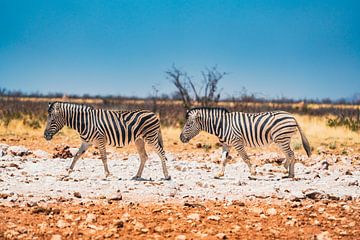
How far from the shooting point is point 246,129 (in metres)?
13.1

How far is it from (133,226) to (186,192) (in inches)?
116

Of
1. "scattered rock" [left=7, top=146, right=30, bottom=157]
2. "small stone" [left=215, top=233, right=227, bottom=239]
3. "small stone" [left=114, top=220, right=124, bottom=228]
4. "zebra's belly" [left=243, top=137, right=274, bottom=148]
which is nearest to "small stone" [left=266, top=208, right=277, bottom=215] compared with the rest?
"small stone" [left=215, top=233, right=227, bottom=239]

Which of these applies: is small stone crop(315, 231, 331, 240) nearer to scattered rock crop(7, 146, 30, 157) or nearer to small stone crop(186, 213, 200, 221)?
small stone crop(186, 213, 200, 221)

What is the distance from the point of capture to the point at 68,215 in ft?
25.4

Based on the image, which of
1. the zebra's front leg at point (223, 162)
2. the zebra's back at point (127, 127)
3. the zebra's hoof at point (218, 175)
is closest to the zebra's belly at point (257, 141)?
the zebra's front leg at point (223, 162)

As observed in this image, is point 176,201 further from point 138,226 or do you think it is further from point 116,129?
point 116,129

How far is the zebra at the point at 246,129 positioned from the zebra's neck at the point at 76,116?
7.90 ft

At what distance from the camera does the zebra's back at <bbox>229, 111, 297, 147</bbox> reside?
12859mm

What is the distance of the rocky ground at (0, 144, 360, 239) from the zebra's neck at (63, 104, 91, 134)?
1041mm

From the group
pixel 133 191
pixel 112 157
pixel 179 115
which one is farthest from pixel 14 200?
pixel 179 115

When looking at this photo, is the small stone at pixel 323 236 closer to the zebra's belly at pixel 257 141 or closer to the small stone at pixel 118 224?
the small stone at pixel 118 224

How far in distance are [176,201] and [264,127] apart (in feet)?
14.5

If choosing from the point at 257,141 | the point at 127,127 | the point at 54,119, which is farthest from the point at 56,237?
the point at 257,141

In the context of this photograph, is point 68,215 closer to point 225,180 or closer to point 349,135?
point 225,180
